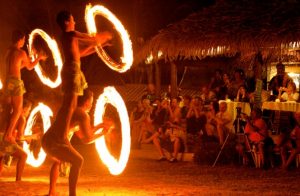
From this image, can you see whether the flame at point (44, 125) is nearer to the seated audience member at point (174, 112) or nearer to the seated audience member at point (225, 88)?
the seated audience member at point (174, 112)

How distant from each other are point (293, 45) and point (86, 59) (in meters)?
16.2

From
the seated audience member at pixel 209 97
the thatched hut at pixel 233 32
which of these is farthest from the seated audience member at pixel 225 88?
the thatched hut at pixel 233 32

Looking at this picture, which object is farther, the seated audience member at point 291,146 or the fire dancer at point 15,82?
the seated audience member at point 291,146

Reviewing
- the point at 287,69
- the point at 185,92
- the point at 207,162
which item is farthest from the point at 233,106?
the point at 185,92

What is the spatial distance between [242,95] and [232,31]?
2167 mm

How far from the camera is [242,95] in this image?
1502cm

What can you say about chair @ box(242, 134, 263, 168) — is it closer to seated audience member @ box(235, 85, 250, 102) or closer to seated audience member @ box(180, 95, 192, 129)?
seated audience member @ box(180, 95, 192, 129)

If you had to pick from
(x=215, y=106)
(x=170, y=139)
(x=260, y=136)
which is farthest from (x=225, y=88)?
(x=260, y=136)

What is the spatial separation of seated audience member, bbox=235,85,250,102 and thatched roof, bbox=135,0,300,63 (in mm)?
1398

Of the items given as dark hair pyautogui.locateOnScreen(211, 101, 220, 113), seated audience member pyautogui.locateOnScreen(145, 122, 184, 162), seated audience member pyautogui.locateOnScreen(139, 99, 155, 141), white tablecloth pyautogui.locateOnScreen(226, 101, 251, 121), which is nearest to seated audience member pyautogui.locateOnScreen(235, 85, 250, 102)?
white tablecloth pyautogui.locateOnScreen(226, 101, 251, 121)

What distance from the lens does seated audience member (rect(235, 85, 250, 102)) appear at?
1498cm

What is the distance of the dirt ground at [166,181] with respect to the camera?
9633mm

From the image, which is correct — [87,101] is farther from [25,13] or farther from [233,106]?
[25,13]

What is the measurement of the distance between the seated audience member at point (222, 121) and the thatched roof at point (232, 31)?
129cm
